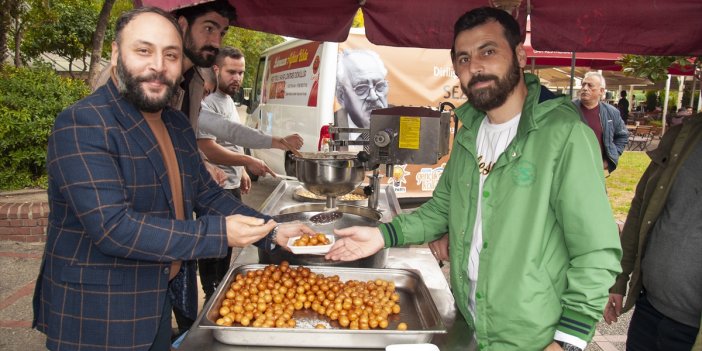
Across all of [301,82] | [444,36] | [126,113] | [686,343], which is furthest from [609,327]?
[301,82]

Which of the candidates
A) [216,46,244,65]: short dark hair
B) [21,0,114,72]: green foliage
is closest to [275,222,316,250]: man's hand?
[216,46,244,65]: short dark hair

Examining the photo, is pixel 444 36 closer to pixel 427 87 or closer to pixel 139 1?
pixel 139 1

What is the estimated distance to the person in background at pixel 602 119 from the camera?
22.1 ft

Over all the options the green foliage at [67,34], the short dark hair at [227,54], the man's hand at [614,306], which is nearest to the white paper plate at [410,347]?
the man's hand at [614,306]

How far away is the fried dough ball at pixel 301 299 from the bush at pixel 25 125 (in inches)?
210

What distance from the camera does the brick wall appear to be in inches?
218

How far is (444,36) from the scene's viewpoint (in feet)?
10.4

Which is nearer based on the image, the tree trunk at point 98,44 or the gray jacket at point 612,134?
the gray jacket at point 612,134

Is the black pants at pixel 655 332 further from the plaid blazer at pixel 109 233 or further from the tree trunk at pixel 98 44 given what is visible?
the tree trunk at pixel 98 44

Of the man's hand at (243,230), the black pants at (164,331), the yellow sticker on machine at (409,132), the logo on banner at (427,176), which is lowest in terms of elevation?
the black pants at (164,331)

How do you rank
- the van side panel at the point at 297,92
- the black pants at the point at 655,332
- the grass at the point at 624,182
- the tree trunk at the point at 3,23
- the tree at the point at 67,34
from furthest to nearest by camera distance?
1. the tree at the point at 67,34
2. the grass at the point at 624,182
3. the tree trunk at the point at 3,23
4. the van side panel at the point at 297,92
5. the black pants at the point at 655,332

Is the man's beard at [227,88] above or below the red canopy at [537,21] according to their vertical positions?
below

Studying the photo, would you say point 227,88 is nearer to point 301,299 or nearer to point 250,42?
point 301,299

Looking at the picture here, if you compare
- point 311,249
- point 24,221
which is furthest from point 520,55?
point 24,221
